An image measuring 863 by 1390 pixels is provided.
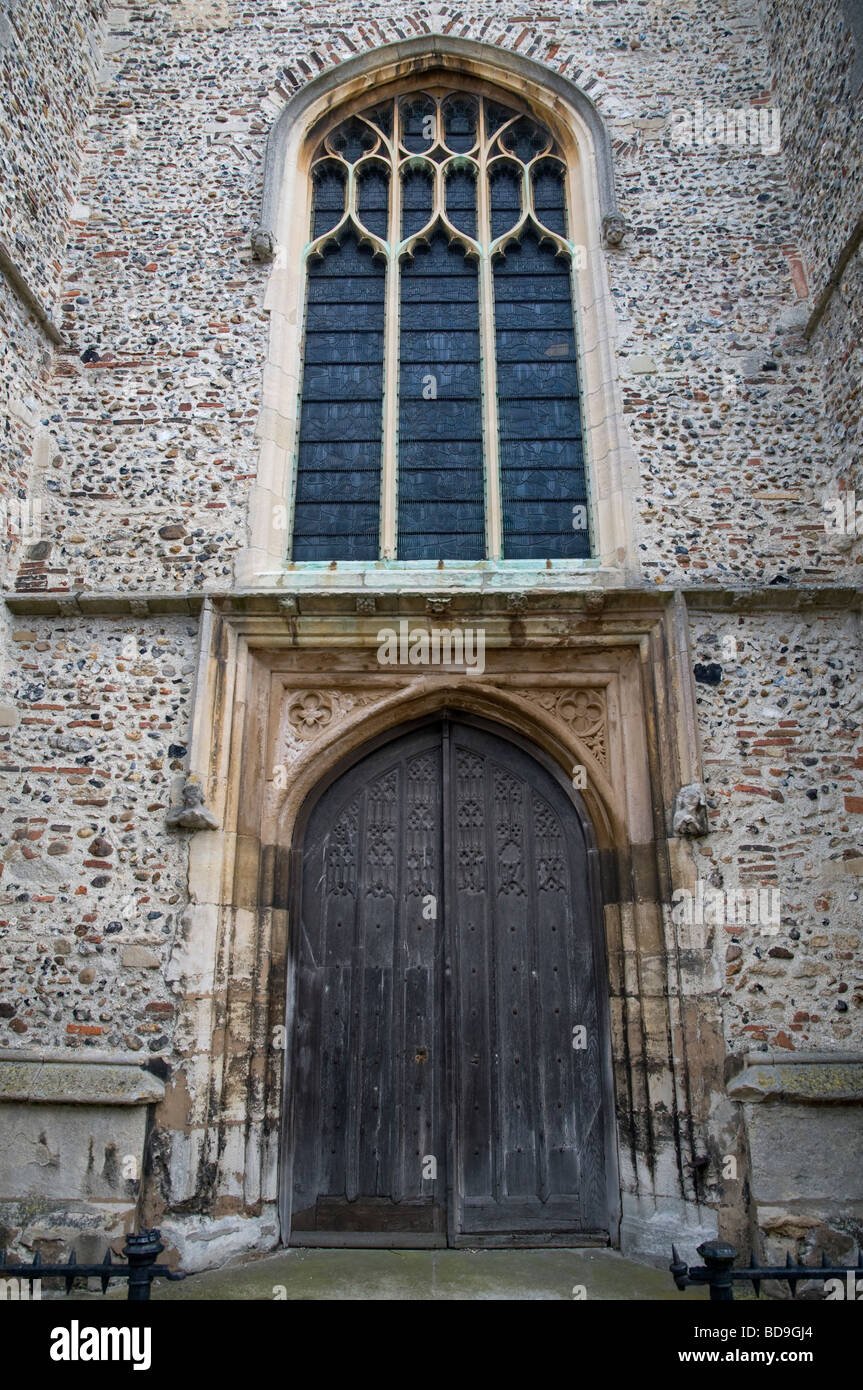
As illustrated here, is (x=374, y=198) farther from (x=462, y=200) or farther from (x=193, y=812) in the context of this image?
(x=193, y=812)

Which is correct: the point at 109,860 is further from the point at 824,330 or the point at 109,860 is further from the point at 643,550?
the point at 824,330

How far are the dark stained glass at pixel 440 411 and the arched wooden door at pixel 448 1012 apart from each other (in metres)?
1.48

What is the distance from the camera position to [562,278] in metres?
7.00

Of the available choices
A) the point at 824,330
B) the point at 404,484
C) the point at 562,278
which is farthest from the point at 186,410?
the point at 824,330

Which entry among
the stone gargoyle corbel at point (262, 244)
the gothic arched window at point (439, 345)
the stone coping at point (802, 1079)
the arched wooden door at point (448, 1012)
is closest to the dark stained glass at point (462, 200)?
the gothic arched window at point (439, 345)

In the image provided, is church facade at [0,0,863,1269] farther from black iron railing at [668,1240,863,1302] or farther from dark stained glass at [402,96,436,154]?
black iron railing at [668,1240,863,1302]

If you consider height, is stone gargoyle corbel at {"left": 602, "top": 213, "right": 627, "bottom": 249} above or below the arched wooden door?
above

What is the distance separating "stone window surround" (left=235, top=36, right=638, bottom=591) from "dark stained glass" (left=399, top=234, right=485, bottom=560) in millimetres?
375

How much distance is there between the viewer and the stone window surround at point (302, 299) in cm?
588

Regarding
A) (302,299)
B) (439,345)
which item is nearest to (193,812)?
(439,345)

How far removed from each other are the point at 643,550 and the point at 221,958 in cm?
363

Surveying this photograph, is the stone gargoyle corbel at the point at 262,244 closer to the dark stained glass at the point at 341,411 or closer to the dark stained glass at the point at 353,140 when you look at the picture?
the dark stained glass at the point at 341,411

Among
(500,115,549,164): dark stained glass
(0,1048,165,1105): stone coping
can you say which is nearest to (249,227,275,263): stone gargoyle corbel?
(500,115,549,164): dark stained glass

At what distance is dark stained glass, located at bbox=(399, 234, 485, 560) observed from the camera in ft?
20.7
